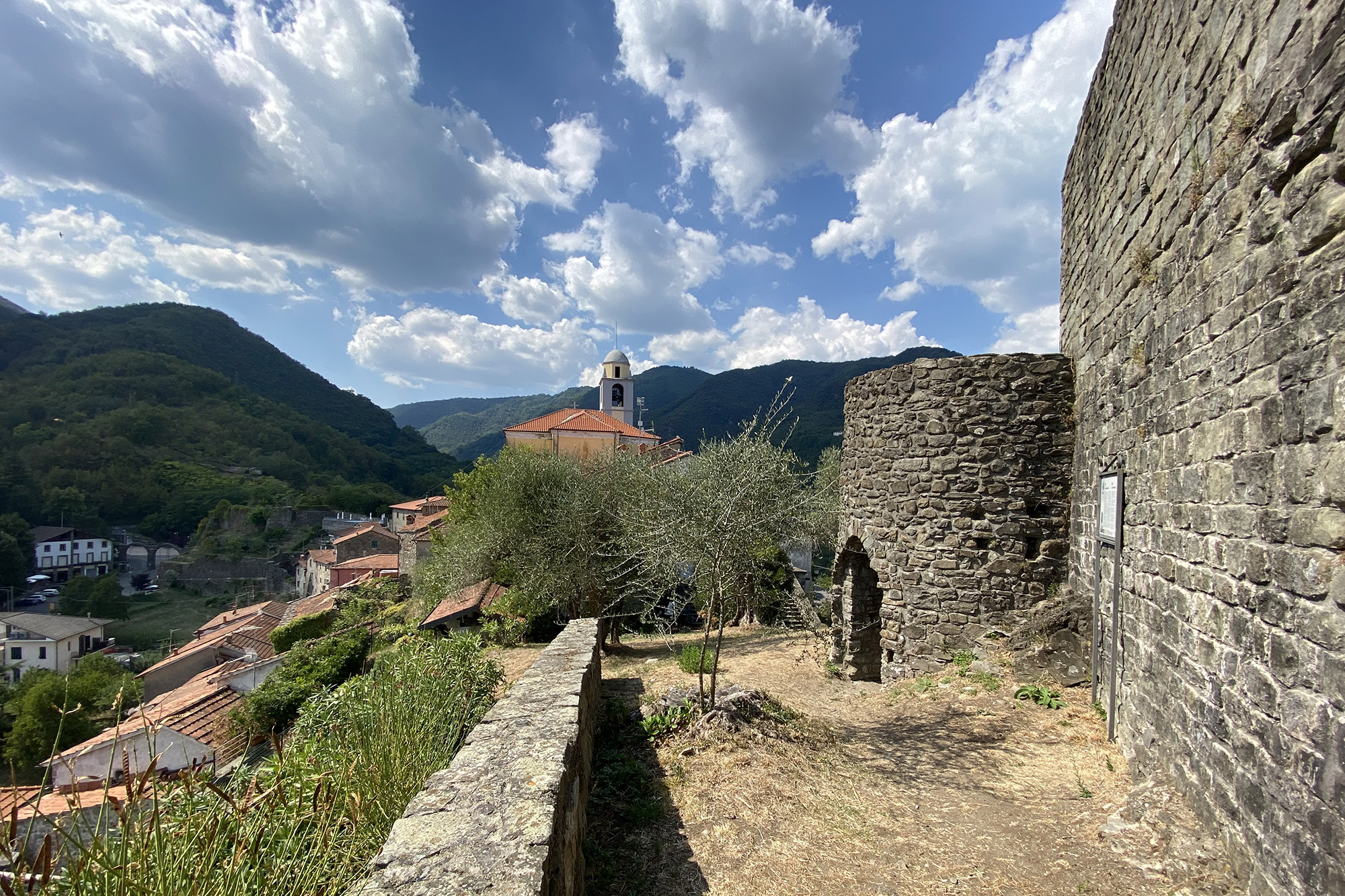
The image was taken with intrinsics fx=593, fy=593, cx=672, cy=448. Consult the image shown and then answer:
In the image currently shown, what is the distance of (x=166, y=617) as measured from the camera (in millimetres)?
49219

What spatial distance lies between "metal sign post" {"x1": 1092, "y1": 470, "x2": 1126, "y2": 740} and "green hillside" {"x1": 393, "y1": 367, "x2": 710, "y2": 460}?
307 feet

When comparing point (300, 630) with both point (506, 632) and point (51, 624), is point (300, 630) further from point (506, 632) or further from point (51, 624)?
point (51, 624)

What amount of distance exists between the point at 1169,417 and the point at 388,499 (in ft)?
263

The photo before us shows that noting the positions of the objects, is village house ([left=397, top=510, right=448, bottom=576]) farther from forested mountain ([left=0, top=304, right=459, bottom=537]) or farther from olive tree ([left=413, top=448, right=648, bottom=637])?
forested mountain ([left=0, top=304, right=459, bottom=537])

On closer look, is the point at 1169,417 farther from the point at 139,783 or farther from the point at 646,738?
the point at 139,783

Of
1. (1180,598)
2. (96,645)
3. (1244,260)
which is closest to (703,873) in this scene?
(1180,598)

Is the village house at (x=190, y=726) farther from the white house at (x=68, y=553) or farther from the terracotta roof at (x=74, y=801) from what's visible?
the white house at (x=68, y=553)

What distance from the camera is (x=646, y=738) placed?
5.09m

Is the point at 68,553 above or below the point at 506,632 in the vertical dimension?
below

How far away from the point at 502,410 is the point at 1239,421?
532 ft

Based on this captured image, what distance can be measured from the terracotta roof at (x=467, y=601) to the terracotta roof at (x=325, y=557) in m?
35.0

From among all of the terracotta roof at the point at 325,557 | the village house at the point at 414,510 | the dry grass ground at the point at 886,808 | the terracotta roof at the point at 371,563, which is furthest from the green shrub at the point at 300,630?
the terracotta roof at the point at 325,557

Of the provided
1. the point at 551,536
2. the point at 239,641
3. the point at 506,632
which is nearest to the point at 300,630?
the point at 239,641

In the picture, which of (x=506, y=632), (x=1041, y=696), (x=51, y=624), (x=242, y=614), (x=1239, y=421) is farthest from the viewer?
(x=51, y=624)
